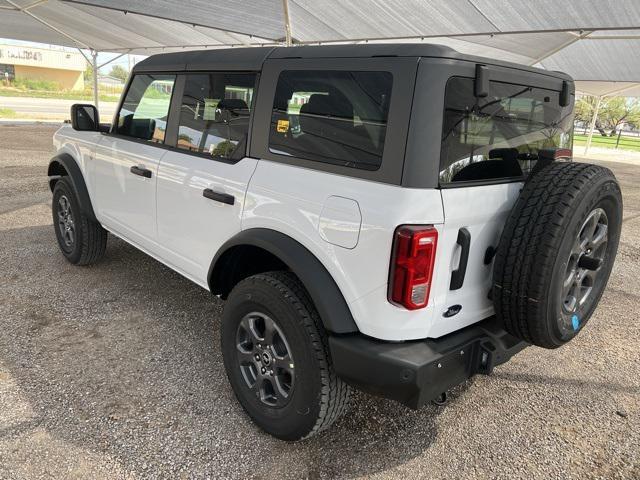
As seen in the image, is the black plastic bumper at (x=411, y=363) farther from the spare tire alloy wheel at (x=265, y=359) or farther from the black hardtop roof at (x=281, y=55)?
the black hardtop roof at (x=281, y=55)

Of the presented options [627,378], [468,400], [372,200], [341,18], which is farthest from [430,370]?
[341,18]

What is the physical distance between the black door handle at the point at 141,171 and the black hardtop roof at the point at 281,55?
657 millimetres

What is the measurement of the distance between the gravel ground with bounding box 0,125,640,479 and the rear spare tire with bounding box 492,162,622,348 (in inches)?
28.5

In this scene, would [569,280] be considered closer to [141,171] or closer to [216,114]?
[216,114]

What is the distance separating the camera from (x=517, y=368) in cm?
312

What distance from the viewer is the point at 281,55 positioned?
7.78ft

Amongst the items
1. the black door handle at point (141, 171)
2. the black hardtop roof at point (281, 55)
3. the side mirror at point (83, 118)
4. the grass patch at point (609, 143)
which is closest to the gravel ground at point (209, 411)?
the black door handle at point (141, 171)

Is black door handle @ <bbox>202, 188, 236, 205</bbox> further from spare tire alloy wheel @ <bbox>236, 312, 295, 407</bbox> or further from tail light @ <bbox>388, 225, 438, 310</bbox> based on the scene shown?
tail light @ <bbox>388, 225, 438, 310</bbox>

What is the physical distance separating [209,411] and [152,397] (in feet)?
1.13

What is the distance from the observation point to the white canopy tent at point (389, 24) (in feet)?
22.7

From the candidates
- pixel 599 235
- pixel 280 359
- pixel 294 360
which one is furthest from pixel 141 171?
pixel 599 235

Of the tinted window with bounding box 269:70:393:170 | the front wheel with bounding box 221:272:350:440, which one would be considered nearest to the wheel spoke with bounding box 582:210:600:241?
the tinted window with bounding box 269:70:393:170

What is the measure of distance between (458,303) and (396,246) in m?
0.46

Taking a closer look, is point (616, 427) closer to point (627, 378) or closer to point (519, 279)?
point (627, 378)
